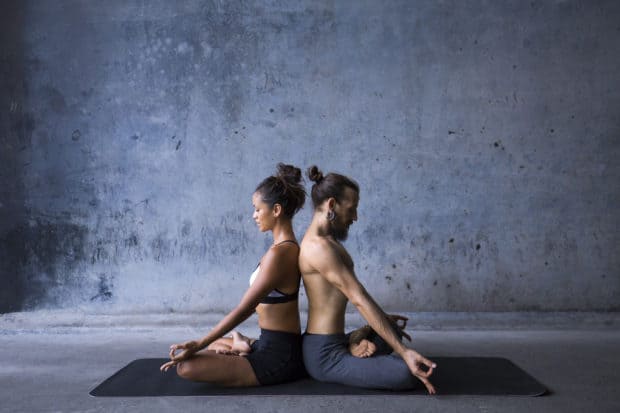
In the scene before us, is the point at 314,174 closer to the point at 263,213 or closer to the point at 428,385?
the point at 263,213

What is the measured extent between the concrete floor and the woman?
0.49 feet

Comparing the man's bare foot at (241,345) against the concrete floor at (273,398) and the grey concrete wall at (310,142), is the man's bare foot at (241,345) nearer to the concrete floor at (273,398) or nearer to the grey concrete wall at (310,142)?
the concrete floor at (273,398)

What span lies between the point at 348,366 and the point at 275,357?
366 millimetres

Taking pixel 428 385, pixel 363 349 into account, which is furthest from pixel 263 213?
pixel 428 385

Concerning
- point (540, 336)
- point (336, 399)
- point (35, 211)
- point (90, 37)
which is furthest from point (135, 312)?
point (540, 336)

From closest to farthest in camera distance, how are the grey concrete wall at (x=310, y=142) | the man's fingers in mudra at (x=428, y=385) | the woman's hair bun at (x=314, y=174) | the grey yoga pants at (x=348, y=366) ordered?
the man's fingers in mudra at (x=428, y=385) < the grey yoga pants at (x=348, y=366) < the woman's hair bun at (x=314, y=174) < the grey concrete wall at (x=310, y=142)

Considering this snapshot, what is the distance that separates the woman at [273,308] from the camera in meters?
3.00

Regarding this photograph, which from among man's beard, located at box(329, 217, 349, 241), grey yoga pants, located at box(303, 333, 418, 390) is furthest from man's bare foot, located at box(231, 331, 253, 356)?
man's beard, located at box(329, 217, 349, 241)

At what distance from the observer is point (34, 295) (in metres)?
5.02

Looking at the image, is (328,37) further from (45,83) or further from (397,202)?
(45,83)

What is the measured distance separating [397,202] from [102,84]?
8.39 ft

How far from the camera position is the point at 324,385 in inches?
121

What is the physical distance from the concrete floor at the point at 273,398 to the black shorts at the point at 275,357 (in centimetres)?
18

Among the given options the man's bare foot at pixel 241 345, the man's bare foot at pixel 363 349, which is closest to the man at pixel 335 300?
the man's bare foot at pixel 363 349
